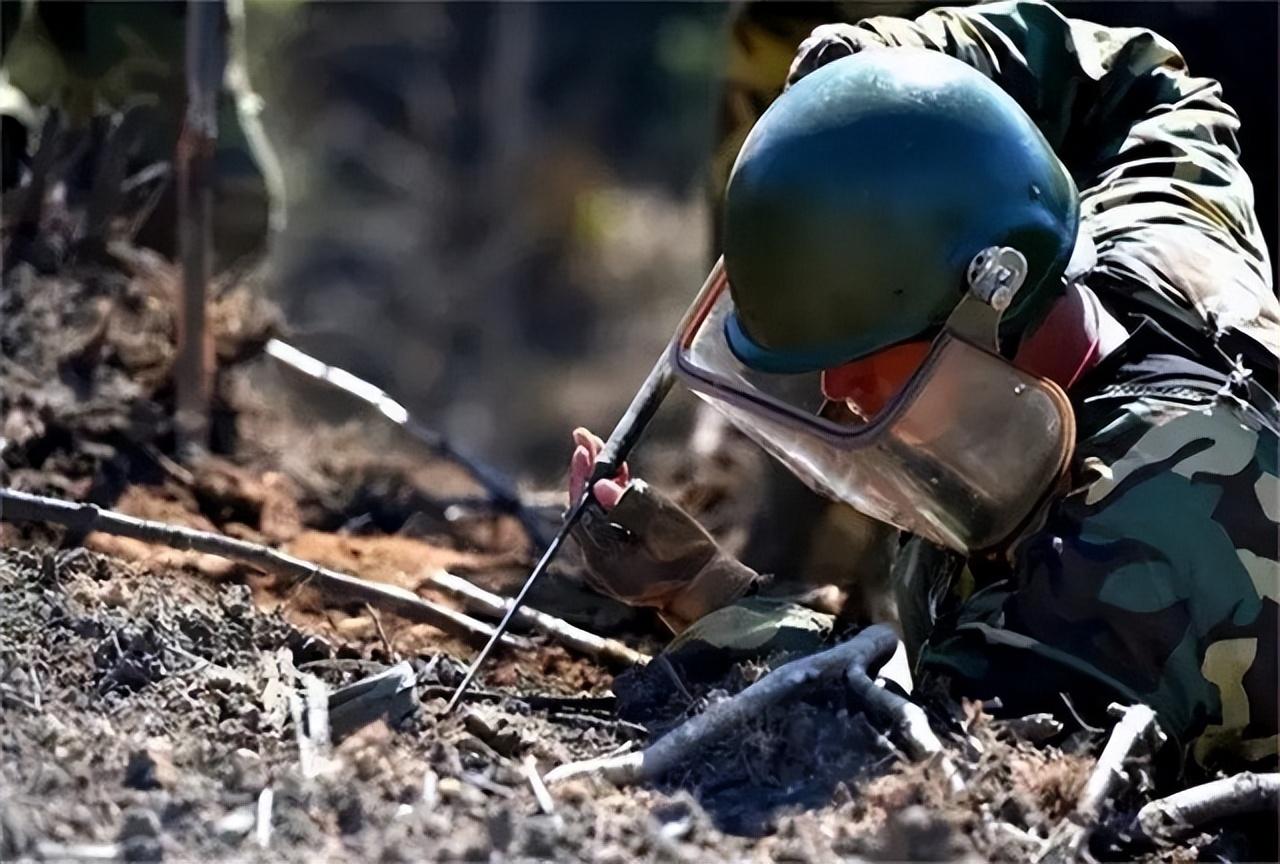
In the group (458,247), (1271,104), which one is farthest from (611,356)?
(1271,104)

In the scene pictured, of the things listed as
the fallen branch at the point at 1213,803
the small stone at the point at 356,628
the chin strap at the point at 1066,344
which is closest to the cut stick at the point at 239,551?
the small stone at the point at 356,628

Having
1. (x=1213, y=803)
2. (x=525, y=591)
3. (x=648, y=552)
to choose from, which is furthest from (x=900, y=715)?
(x=648, y=552)

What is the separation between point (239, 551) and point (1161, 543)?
1.52m

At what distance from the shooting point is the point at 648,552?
11.7 ft

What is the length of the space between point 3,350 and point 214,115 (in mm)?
779

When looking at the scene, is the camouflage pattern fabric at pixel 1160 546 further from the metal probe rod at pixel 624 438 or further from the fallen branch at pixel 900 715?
the metal probe rod at pixel 624 438

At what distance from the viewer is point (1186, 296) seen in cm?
318

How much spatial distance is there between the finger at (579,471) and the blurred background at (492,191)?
8.62m

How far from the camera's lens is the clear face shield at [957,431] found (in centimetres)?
292

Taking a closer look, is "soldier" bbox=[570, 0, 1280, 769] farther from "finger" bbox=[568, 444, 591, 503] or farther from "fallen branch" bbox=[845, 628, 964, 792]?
"finger" bbox=[568, 444, 591, 503]

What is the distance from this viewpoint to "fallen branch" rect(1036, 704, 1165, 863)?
8.28 feet

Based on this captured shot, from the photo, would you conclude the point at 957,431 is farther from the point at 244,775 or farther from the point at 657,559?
the point at 244,775

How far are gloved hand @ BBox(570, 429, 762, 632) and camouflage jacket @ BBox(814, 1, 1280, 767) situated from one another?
0.49 metres

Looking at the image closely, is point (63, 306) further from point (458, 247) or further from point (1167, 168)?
point (458, 247)
